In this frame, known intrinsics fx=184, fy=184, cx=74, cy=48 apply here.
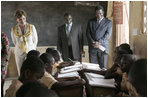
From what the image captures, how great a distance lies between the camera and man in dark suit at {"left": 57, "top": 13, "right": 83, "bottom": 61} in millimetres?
3387

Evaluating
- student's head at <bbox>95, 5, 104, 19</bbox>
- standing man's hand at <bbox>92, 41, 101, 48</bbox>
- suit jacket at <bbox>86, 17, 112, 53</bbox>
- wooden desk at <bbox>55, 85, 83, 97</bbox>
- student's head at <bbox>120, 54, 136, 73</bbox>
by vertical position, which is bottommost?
wooden desk at <bbox>55, 85, 83, 97</bbox>

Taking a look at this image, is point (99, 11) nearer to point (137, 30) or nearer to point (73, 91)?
point (137, 30)

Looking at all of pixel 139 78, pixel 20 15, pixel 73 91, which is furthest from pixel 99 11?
pixel 139 78

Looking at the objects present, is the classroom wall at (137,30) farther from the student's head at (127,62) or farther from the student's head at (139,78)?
the student's head at (139,78)

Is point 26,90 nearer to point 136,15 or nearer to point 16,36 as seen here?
point 136,15

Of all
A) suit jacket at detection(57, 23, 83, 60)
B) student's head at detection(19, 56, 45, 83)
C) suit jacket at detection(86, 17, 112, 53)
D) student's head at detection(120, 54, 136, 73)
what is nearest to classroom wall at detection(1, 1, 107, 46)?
suit jacket at detection(57, 23, 83, 60)

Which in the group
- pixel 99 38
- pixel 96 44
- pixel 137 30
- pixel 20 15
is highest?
pixel 20 15

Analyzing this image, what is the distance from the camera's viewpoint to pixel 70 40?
339 centimetres

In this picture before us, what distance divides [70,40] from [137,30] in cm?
124

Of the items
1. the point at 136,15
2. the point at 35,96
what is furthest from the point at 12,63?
the point at 35,96

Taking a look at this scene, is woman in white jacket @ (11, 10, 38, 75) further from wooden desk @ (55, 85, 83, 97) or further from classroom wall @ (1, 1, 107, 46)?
wooden desk @ (55, 85, 83, 97)

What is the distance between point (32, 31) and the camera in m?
3.30

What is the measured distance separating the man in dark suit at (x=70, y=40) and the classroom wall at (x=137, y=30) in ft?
3.24

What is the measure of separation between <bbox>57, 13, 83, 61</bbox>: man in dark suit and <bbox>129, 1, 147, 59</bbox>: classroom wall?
3.24 ft
